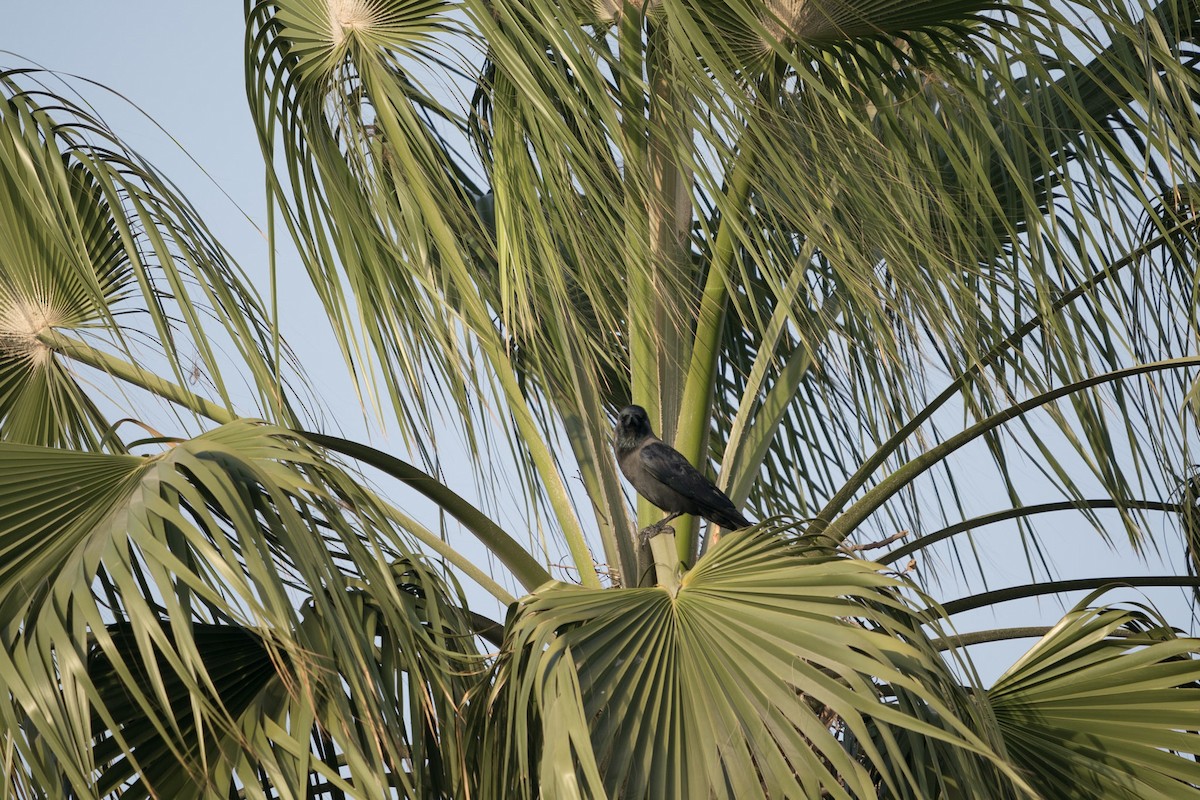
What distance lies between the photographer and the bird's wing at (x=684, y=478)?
118 inches

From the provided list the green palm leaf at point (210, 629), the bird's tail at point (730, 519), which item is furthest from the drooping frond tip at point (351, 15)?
the bird's tail at point (730, 519)

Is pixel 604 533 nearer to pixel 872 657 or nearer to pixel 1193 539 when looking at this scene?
pixel 872 657

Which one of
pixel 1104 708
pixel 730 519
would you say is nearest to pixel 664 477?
pixel 730 519

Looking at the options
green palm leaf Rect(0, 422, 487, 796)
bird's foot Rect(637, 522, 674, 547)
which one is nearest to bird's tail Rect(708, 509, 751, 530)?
bird's foot Rect(637, 522, 674, 547)

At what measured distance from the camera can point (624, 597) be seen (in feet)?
7.16

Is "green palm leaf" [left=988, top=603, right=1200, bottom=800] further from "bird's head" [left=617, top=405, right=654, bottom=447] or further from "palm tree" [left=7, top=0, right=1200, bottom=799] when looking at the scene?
"bird's head" [left=617, top=405, right=654, bottom=447]

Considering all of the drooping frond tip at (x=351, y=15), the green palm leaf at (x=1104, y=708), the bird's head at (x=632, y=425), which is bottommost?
the green palm leaf at (x=1104, y=708)

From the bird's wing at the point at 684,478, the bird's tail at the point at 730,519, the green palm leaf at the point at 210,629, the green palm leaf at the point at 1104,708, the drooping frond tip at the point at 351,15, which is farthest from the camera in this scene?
the bird's tail at the point at 730,519

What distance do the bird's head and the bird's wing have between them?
0.07 metres

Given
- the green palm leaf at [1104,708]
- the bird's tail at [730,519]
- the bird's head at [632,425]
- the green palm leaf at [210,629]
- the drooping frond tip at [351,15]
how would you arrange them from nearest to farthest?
the green palm leaf at [210,629] < the green palm leaf at [1104,708] < the drooping frond tip at [351,15] < the bird's tail at [730,519] < the bird's head at [632,425]

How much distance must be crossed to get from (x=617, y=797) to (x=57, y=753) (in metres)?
0.85

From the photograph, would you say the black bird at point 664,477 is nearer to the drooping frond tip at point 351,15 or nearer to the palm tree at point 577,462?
the palm tree at point 577,462

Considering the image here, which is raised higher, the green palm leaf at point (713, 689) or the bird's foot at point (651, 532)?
the bird's foot at point (651, 532)

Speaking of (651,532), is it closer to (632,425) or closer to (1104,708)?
(632,425)
